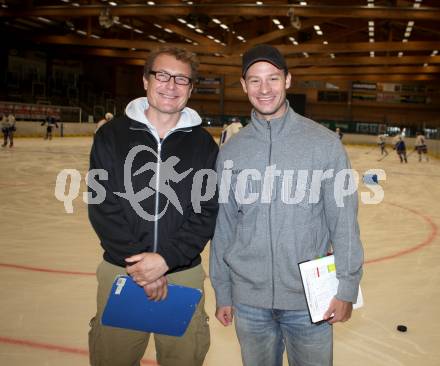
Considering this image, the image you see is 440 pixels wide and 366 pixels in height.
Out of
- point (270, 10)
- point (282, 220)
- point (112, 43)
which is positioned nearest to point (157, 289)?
point (282, 220)

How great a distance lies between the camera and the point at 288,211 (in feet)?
5.94

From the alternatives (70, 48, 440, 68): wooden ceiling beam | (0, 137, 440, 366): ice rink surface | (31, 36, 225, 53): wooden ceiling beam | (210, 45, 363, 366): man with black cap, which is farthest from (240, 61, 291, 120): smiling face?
(70, 48, 440, 68): wooden ceiling beam

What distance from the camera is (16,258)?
4539 mm

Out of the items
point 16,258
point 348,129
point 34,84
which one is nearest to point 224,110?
point 348,129

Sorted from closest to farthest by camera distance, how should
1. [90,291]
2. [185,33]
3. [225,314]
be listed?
[225,314] → [90,291] → [185,33]

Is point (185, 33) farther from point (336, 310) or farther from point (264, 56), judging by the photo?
point (336, 310)

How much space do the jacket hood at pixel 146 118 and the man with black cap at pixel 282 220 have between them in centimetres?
21

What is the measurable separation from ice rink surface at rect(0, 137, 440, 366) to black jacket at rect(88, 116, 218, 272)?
1.19 meters

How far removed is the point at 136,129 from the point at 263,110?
507mm

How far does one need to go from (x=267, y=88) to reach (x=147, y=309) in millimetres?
973

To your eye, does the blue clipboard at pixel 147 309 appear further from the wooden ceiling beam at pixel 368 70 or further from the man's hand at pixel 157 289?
the wooden ceiling beam at pixel 368 70

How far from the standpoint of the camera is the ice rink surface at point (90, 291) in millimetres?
2875

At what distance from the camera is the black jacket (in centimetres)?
184

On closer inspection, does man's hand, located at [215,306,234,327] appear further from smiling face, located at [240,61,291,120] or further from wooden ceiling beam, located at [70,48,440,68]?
wooden ceiling beam, located at [70,48,440,68]
